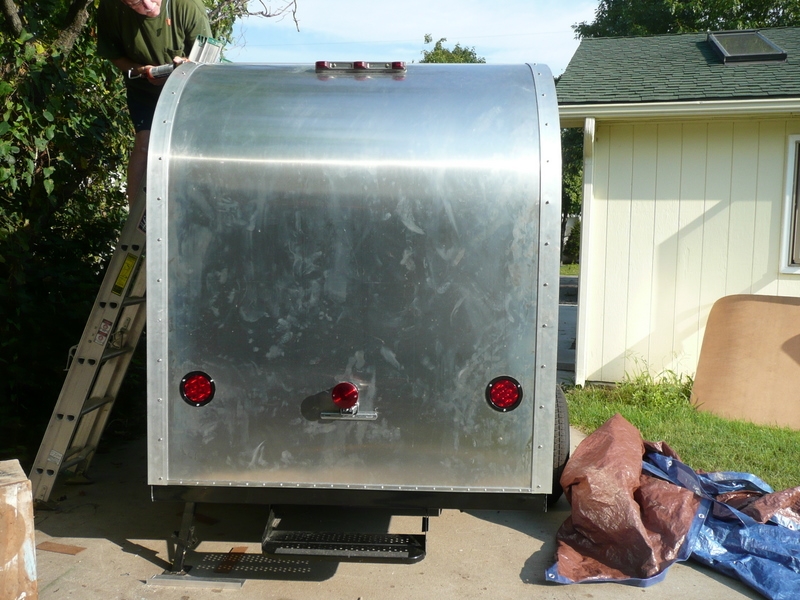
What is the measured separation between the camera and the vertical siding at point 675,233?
7.12m

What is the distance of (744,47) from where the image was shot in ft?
28.1

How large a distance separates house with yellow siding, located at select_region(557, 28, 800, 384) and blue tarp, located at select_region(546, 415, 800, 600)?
3.27 m

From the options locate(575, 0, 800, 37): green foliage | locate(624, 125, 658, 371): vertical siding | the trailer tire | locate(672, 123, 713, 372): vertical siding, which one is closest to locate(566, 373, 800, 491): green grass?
locate(672, 123, 713, 372): vertical siding

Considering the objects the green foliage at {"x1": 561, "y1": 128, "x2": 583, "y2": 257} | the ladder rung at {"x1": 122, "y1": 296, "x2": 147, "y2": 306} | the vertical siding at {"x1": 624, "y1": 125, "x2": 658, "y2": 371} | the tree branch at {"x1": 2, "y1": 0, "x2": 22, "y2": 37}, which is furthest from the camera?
the green foliage at {"x1": 561, "y1": 128, "x2": 583, "y2": 257}

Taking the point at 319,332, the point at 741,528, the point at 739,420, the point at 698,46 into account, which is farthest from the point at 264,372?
the point at 698,46

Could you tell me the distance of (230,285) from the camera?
327cm

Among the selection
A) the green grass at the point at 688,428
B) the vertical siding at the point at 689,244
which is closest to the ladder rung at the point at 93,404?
the green grass at the point at 688,428

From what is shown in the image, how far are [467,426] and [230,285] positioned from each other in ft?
3.83

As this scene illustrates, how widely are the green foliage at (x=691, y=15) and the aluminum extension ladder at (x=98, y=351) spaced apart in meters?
23.3

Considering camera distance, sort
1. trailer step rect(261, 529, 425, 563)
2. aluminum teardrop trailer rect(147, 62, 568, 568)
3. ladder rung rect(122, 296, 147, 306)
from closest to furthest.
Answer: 1. aluminum teardrop trailer rect(147, 62, 568, 568)
2. trailer step rect(261, 529, 425, 563)
3. ladder rung rect(122, 296, 147, 306)

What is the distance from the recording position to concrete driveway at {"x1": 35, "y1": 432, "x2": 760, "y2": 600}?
3.72m

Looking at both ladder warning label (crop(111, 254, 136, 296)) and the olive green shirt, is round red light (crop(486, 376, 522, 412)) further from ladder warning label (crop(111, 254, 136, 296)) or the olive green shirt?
the olive green shirt

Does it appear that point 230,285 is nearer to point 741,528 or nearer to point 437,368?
point 437,368

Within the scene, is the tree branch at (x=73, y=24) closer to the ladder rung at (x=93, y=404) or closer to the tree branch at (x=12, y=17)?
the tree branch at (x=12, y=17)
